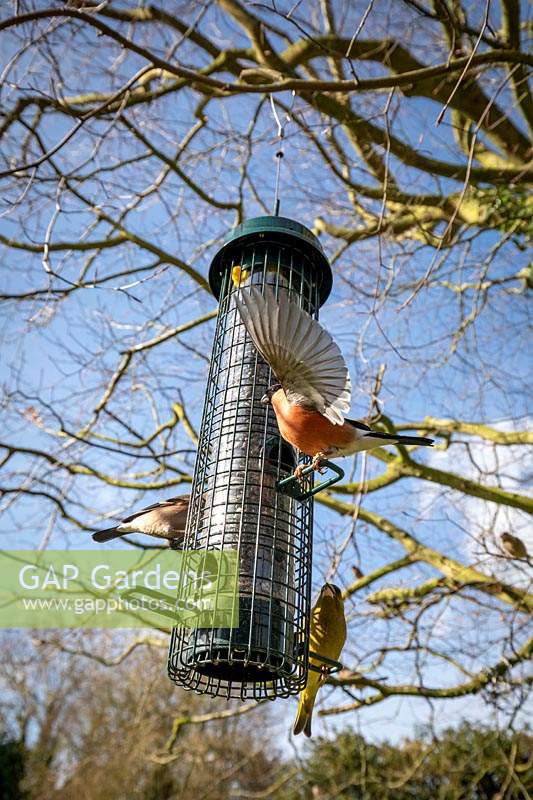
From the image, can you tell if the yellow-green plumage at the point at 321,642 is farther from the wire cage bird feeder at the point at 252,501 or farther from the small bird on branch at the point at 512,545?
the small bird on branch at the point at 512,545

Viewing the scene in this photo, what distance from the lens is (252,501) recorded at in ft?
10.2

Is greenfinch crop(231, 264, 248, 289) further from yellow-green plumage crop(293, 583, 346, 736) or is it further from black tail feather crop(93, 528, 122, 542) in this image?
yellow-green plumage crop(293, 583, 346, 736)

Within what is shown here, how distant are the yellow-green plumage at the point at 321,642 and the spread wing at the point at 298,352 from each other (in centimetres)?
107

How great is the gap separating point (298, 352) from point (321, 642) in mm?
1528

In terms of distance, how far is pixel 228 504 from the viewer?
3.09 meters

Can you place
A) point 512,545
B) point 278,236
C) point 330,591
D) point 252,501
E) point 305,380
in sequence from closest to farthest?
point 305,380, point 252,501, point 278,236, point 330,591, point 512,545

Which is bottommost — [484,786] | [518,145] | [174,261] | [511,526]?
[484,786]

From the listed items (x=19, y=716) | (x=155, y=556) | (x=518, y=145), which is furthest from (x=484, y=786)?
(x=19, y=716)

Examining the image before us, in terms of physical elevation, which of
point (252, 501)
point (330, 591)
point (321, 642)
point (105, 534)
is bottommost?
point (321, 642)

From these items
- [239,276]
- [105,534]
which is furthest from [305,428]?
[105,534]

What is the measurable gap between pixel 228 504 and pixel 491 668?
10.5 feet

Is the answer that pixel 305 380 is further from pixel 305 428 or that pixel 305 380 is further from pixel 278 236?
pixel 278 236

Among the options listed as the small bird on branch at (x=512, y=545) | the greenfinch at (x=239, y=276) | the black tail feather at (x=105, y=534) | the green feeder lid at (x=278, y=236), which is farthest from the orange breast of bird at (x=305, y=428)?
the small bird on branch at (x=512, y=545)

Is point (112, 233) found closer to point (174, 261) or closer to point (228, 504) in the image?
point (174, 261)
